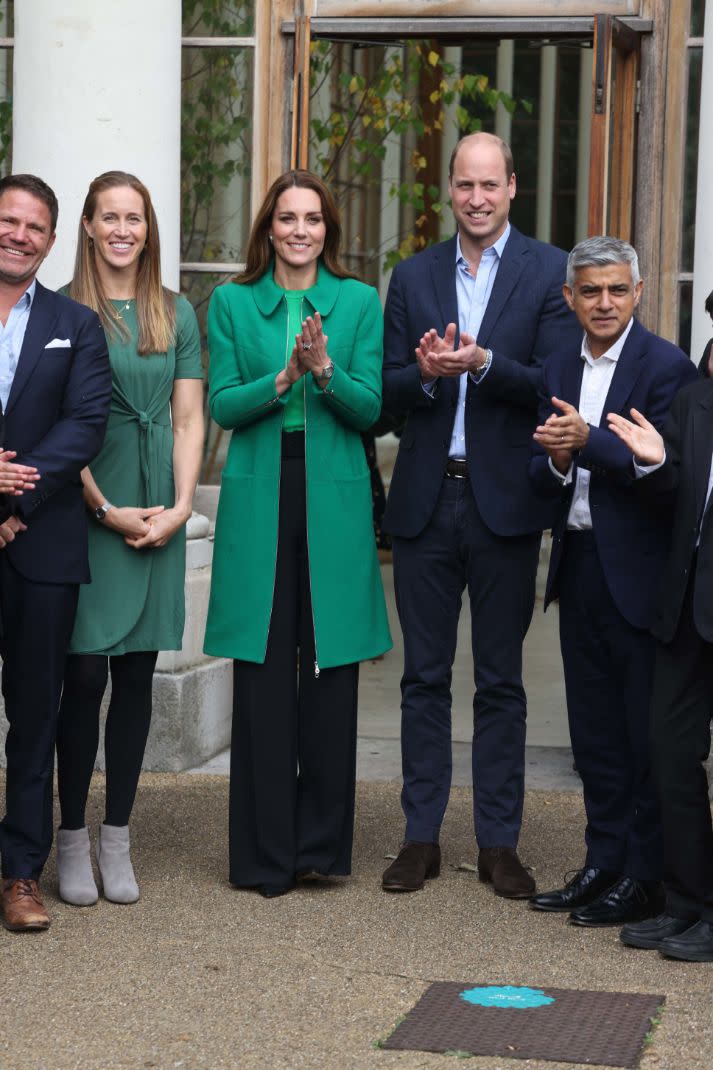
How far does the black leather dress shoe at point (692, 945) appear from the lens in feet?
14.9

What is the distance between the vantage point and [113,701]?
511cm

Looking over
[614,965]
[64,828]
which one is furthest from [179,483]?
[614,965]

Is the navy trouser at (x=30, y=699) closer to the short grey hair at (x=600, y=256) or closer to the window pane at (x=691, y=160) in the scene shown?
the short grey hair at (x=600, y=256)

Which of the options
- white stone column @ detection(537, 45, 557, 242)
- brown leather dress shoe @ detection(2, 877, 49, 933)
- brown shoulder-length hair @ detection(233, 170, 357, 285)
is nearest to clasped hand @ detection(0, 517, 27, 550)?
brown leather dress shoe @ detection(2, 877, 49, 933)

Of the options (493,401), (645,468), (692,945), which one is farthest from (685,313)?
(692,945)

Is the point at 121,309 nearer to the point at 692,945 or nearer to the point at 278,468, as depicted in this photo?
the point at 278,468

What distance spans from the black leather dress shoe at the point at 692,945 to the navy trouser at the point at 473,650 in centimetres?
77

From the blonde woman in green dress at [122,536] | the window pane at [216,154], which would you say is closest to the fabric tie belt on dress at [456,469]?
the blonde woman in green dress at [122,536]

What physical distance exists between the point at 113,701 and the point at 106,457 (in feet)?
2.33

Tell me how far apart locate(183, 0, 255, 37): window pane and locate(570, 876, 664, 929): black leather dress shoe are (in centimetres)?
406

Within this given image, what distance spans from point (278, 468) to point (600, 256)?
3.72 feet

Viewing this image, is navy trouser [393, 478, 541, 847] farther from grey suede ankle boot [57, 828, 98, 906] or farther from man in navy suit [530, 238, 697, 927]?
grey suede ankle boot [57, 828, 98, 906]

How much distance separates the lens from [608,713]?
493 cm

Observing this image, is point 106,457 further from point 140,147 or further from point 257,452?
point 140,147
